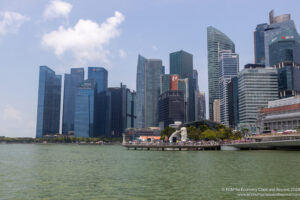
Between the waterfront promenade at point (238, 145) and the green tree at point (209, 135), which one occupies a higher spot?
the green tree at point (209, 135)

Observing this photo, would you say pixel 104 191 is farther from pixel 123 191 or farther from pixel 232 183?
pixel 232 183

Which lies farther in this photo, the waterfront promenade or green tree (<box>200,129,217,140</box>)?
green tree (<box>200,129,217,140</box>)

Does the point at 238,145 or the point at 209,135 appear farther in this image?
the point at 209,135

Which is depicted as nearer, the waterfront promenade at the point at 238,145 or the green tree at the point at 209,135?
the waterfront promenade at the point at 238,145

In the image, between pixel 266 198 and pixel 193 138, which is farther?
pixel 193 138

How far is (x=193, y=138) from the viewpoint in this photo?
182 m

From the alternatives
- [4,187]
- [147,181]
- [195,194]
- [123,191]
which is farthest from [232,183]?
[4,187]

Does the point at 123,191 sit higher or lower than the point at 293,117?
lower

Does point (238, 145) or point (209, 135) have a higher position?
point (209, 135)

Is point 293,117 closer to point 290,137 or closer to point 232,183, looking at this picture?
point 290,137

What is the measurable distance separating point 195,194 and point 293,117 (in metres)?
184

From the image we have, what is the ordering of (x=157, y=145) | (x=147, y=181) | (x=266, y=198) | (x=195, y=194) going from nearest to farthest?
(x=266, y=198) → (x=195, y=194) → (x=147, y=181) → (x=157, y=145)

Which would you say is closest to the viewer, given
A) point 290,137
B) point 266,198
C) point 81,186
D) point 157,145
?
point 266,198

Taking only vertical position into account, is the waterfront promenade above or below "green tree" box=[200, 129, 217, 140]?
below
